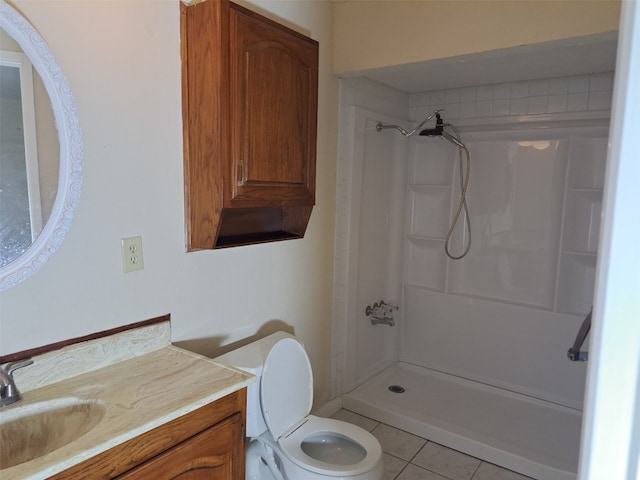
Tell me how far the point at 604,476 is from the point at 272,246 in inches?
69.9

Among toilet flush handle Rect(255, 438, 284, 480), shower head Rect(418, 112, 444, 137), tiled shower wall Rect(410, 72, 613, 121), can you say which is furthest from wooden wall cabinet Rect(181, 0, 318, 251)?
tiled shower wall Rect(410, 72, 613, 121)

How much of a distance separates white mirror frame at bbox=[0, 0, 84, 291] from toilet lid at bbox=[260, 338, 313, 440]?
0.90 m

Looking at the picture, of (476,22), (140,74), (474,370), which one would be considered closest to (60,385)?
(140,74)

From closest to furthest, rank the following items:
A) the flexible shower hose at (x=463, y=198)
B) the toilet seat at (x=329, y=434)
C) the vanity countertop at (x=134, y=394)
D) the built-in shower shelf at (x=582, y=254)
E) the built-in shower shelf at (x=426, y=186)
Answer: the vanity countertop at (x=134, y=394)
the toilet seat at (x=329, y=434)
the built-in shower shelf at (x=582, y=254)
the flexible shower hose at (x=463, y=198)
the built-in shower shelf at (x=426, y=186)

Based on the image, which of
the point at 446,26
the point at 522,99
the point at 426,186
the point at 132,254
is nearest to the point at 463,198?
the point at 426,186

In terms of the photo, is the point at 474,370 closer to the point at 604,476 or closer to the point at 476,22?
the point at 476,22

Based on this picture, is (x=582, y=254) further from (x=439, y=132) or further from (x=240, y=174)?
(x=240, y=174)

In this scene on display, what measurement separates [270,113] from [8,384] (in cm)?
127

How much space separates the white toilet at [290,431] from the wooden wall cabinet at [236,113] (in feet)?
1.67

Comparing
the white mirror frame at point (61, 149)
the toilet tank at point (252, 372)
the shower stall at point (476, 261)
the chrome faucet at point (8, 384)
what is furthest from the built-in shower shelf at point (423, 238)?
the chrome faucet at point (8, 384)

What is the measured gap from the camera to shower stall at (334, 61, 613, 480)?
8.35 ft

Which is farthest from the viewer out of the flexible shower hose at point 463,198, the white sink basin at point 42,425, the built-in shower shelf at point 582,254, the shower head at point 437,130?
the flexible shower hose at point 463,198

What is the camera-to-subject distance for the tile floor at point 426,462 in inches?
84.7

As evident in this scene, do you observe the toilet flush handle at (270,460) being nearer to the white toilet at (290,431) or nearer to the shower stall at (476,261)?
the white toilet at (290,431)
